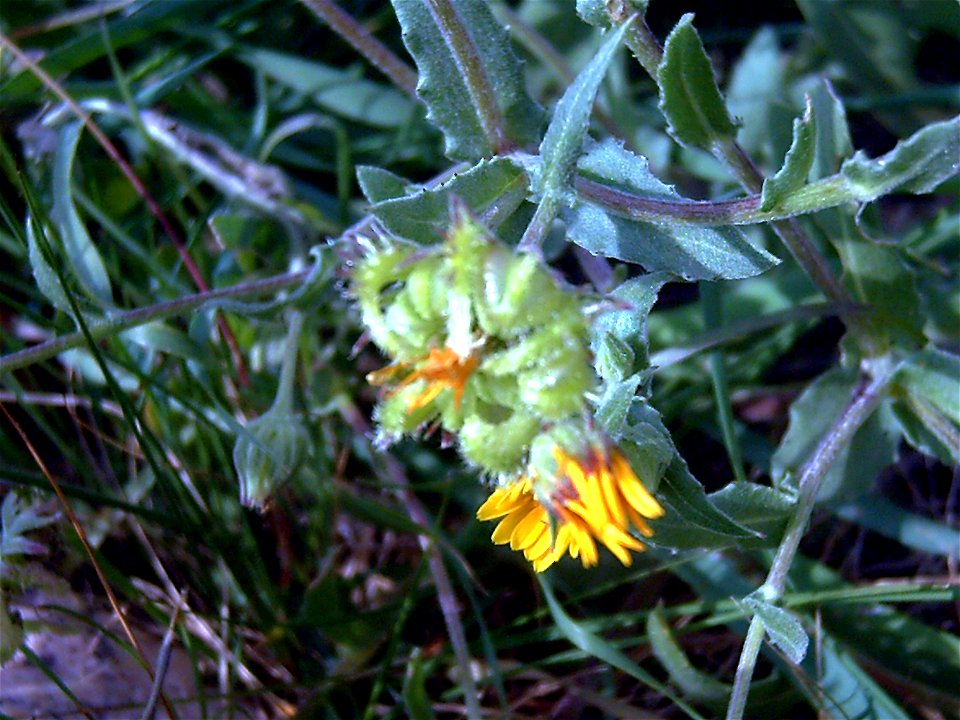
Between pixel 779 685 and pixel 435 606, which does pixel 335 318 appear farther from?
pixel 779 685

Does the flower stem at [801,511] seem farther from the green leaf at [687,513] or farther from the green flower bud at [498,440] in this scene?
the green flower bud at [498,440]

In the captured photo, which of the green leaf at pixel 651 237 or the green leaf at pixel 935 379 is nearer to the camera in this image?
the green leaf at pixel 651 237

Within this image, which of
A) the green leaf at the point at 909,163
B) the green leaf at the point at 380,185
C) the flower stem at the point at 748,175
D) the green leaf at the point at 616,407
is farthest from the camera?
the green leaf at the point at 380,185

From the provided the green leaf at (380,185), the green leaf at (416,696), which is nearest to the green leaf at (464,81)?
the green leaf at (380,185)

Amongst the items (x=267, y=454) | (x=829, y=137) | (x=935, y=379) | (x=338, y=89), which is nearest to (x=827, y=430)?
(x=935, y=379)

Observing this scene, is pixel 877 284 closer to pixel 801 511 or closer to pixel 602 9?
pixel 801 511

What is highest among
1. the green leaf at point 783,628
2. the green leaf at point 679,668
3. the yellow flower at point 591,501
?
the yellow flower at point 591,501
